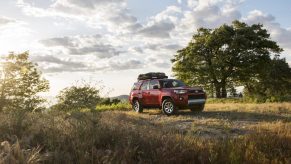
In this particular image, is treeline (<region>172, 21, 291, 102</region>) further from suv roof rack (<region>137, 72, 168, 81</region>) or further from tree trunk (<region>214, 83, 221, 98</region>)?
suv roof rack (<region>137, 72, 168, 81</region>)

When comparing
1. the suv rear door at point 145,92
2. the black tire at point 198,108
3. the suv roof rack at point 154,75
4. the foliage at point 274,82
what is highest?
the foliage at point 274,82

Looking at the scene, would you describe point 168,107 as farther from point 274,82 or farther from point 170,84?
point 274,82

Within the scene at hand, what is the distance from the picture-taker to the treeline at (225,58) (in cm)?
4531

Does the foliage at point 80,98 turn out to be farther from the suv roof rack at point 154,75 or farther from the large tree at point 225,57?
the large tree at point 225,57

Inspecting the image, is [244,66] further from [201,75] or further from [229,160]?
[229,160]

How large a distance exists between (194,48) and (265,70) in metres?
8.59

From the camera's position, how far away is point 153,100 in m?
20.6

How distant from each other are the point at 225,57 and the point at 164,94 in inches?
1041

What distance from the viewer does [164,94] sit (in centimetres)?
1967

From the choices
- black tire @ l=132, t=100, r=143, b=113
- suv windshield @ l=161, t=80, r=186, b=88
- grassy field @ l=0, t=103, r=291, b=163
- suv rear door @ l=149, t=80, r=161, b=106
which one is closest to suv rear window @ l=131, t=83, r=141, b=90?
black tire @ l=132, t=100, r=143, b=113

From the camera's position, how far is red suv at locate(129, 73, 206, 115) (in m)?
19.0

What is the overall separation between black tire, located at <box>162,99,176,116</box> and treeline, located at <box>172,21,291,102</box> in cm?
2598

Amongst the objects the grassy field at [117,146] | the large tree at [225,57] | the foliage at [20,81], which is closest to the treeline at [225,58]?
the large tree at [225,57]

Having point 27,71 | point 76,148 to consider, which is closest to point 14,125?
point 76,148
